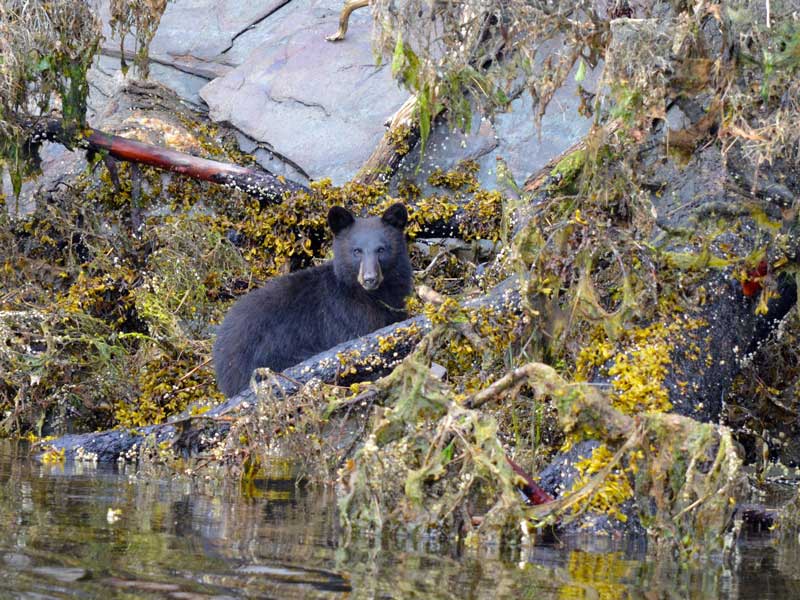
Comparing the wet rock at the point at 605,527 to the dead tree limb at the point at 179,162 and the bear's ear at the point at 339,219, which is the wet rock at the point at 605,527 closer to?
the bear's ear at the point at 339,219

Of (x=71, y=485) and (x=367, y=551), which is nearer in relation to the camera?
(x=367, y=551)

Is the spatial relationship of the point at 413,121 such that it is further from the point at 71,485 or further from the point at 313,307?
the point at 71,485

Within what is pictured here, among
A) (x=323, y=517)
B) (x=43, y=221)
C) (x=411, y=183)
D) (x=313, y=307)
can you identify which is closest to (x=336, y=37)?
(x=411, y=183)

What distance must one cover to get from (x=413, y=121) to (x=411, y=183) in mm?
692

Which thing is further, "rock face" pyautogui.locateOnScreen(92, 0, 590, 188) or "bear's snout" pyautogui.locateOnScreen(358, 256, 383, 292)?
"rock face" pyautogui.locateOnScreen(92, 0, 590, 188)

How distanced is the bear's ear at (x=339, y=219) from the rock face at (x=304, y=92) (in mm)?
2165

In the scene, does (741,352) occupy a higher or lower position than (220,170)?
lower

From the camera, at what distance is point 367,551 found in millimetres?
4301

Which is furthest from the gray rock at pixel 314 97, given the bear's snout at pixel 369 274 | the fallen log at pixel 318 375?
the fallen log at pixel 318 375

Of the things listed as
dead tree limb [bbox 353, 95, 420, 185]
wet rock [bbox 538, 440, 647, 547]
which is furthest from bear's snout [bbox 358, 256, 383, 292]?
wet rock [bbox 538, 440, 647, 547]

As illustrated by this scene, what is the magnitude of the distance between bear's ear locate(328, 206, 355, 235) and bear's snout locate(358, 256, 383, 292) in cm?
43

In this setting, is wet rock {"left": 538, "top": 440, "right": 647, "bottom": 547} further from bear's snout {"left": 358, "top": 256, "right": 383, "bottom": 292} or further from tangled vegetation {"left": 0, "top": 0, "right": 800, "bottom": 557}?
bear's snout {"left": 358, "top": 256, "right": 383, "bottom": 292}

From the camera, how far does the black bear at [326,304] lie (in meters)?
8.19

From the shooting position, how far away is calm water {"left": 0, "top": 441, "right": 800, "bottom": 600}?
11.7 feet
